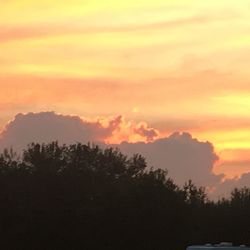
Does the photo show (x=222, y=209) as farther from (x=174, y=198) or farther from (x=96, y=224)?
(x=96, y=224)

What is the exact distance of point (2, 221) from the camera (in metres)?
66.4

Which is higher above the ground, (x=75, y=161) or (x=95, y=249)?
(x=75, y=161)

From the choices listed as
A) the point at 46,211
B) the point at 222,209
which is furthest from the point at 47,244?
the point at 222,209

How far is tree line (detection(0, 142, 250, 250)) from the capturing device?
66562 mm

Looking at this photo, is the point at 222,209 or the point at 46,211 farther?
the point at 222,209

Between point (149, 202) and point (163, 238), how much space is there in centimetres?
279

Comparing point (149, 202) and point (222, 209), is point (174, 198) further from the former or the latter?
point (222, 209)

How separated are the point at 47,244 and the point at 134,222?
6.70 m

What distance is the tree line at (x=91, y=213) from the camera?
66.6 meters

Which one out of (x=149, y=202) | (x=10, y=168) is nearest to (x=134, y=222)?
(x=149, y=202)

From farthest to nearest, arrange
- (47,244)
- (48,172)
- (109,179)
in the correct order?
(109,179), (48,172), (47,244)

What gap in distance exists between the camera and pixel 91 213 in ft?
224

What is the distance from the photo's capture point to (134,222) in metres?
68.8

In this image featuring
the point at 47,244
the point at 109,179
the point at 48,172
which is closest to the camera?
the point at 47,244
